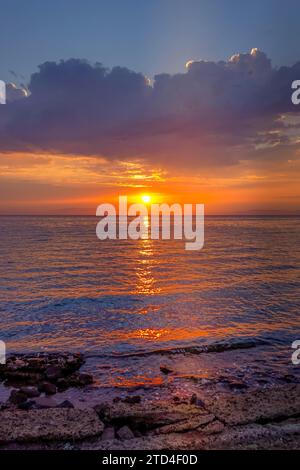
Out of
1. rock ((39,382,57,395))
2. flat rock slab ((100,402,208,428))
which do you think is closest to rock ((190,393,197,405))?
flat rock slab ((100,402,208,428))

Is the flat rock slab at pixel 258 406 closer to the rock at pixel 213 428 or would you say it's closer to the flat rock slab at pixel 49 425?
the rock at pixel 213 428

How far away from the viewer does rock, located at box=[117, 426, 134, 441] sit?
695 centimetres

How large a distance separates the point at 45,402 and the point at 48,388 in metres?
0.80

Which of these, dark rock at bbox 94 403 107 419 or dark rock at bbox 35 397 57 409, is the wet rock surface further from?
dark rock at bbox 94 403 107 419

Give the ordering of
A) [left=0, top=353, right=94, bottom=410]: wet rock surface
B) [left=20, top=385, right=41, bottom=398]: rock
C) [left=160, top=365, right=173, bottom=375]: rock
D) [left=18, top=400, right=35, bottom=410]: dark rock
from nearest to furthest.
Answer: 1. [left=18, top=400, right=35, bottom=410]: dark rock
2. [left=0, top=353, right=94, bottom=410]: wet rock surface
3. [left=20, top=385, right=41, bottom=398]: rock
4. [left=160, top=365, right=173, bottom=375]: rock

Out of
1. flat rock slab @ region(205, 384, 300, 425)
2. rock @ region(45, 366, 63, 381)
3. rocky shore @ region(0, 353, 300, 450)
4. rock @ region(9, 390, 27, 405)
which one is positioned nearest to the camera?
rocky shore @ region(0, 353, 300, 450)

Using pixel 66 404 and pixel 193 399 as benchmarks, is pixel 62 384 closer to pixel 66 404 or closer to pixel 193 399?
pixel 66 404

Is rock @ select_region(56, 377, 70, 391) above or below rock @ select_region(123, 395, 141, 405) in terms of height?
below

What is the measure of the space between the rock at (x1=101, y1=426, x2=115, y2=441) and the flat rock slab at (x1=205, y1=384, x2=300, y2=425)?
2167mm

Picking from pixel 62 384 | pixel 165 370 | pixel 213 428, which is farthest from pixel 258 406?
pixel 62 384

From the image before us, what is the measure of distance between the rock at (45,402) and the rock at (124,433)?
226 centimetres

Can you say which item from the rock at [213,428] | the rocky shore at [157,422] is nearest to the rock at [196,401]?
the rocky shore at [157,422]

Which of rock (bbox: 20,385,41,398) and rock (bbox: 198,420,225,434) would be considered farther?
rock (bbox: 20,385,41,398)

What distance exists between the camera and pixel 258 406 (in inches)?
316
